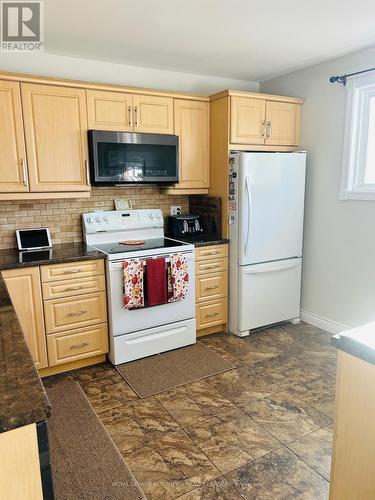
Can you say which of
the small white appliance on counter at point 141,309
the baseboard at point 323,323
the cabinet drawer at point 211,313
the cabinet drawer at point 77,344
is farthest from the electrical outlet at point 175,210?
the baseboard at point 323,323

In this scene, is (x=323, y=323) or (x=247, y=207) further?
(x=323, y=323)

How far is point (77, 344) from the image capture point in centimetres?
282

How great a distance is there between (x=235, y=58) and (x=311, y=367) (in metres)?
2.66

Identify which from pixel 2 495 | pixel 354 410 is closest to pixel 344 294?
pixel 354 410

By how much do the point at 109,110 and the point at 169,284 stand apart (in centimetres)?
150

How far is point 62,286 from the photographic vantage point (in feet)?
8.84

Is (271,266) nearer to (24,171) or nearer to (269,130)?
(269,130)

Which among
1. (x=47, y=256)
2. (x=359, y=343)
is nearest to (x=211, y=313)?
(x=47, y=256)

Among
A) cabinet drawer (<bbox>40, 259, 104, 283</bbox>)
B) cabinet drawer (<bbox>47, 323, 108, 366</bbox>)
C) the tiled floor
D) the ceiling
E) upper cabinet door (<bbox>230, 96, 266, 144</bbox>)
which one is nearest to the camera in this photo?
the tiled floor

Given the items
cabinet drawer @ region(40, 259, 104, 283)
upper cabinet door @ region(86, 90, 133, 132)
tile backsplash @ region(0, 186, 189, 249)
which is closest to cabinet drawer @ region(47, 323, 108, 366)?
cabinet drawer @ region(40, 259, 104, 283)

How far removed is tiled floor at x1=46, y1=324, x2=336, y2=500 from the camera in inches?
70.5

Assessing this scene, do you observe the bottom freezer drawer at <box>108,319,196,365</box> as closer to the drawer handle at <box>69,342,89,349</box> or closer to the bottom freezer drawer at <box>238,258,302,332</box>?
the drawer handle at <box>69,342,89,349</box>

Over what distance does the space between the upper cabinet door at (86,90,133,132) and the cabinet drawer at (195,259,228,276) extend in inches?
51.7

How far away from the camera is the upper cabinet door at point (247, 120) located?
325cm
